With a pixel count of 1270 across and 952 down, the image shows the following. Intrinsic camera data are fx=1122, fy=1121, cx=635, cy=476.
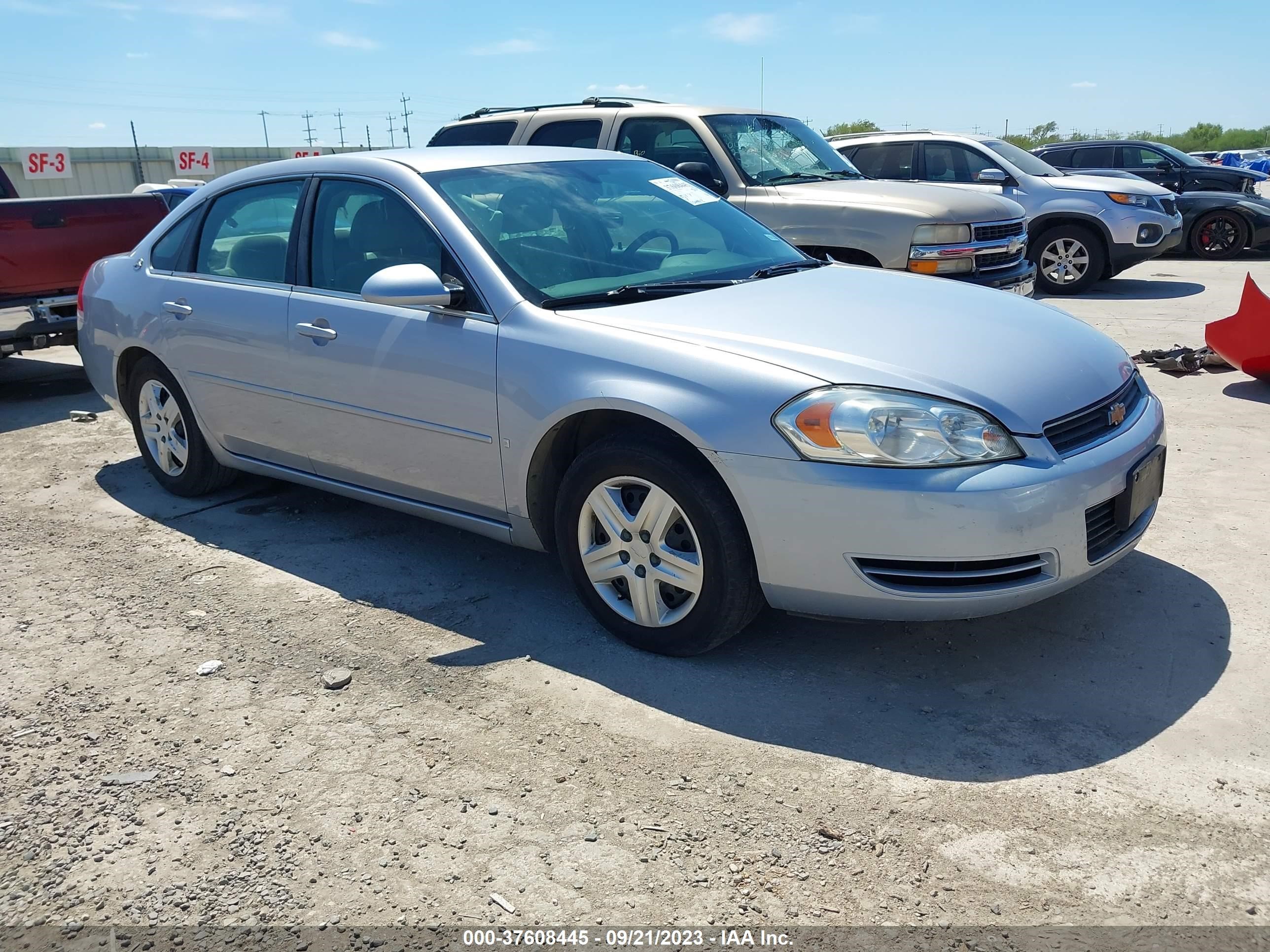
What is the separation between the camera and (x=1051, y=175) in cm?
1251

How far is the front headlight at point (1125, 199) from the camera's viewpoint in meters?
11.9

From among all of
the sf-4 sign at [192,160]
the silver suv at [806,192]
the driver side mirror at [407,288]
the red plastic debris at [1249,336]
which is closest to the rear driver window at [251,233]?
the driver side mirror at [407,288]

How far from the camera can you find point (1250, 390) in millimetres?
7094

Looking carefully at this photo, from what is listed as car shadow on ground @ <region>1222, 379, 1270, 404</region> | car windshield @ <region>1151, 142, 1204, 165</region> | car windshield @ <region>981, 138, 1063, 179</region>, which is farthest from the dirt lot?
car windshield @ <region>1151, 142, 1204, 165</region>

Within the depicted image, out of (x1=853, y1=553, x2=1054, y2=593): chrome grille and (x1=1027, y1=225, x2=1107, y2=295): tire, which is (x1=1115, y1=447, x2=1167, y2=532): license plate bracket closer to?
(x1=853, y1=553, x2=1054, y2=593): chrome grille

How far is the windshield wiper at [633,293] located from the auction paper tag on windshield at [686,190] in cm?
83

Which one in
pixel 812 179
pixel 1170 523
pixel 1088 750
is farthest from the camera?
pixel 812 179

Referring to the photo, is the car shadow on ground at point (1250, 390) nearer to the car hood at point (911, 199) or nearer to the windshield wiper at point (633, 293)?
the car hood at point (911, 199)

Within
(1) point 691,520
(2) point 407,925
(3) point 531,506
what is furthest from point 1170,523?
(2) point 407,925

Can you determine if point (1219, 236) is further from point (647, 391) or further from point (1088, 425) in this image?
point (647, 391)

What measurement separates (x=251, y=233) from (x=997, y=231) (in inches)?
226

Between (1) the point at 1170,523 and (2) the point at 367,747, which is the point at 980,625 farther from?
(2) the point at 367,747

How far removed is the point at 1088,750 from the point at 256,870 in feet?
7.29

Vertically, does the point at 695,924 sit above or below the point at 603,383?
below
